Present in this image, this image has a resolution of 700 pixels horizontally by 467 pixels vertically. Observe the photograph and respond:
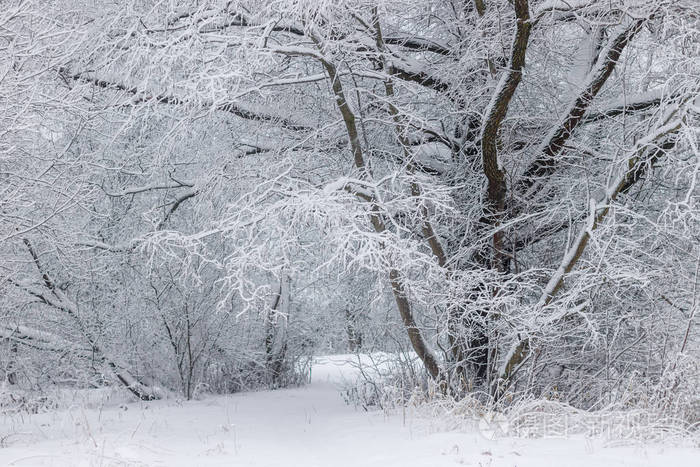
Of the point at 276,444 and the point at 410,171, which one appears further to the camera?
the point at 410,171

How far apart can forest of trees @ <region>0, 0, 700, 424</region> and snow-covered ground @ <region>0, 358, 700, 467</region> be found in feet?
3.90

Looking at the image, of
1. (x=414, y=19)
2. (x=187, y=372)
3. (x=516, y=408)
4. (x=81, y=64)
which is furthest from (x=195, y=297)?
(x=516, y=408)

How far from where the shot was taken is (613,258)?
22.5 ft

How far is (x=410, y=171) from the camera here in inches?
271

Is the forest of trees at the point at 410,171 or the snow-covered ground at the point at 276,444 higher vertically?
the forest of trees at the point at 410,171

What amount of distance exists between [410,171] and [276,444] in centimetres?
289

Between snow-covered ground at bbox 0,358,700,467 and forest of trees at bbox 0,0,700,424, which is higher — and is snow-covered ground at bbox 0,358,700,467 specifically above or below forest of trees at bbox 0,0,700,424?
below

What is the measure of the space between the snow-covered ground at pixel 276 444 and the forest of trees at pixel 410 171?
1189 millimetres

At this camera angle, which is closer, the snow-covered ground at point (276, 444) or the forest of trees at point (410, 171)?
the snow-covered ground at point (276, 444)

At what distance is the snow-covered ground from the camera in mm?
4691

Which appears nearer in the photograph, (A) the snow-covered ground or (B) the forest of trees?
(A) the snow-covered ground

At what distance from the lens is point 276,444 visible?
620 centimetres

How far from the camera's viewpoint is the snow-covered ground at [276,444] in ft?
15.4

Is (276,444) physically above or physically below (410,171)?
below
